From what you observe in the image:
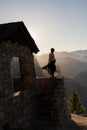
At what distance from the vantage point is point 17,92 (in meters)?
15.1

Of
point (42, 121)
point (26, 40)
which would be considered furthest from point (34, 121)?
point (26, 40)

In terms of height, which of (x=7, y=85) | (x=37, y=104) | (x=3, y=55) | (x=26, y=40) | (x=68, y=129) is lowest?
(x=68, y=129)

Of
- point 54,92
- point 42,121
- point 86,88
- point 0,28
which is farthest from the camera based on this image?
point 86,88

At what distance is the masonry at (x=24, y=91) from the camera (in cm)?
1346

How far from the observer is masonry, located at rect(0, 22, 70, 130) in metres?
13.5

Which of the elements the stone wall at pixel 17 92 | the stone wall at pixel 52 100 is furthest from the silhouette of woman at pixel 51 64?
the stone wall at pixel 17 92

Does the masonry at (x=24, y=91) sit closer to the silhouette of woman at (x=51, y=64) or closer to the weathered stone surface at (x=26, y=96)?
the weathered stone surface at (x=26, y=96)

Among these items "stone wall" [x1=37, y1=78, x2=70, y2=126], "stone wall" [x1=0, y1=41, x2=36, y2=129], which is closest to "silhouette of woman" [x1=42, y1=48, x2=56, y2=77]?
"stone wall" [x1=37, y1=78, x2=70, y2=126]

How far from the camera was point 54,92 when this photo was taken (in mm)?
17328

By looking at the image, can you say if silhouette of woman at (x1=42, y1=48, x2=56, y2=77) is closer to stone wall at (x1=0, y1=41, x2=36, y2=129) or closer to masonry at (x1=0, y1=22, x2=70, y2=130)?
masonry at (x1=0, y1=22, x2=70, y2=130)

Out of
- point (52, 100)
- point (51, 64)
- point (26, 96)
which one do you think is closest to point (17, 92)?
point (26, 96)

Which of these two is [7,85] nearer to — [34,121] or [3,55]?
[3,55]

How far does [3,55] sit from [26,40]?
354cm

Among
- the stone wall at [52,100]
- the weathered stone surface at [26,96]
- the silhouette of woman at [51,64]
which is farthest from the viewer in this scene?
the silhouette of woman at [51,64]
